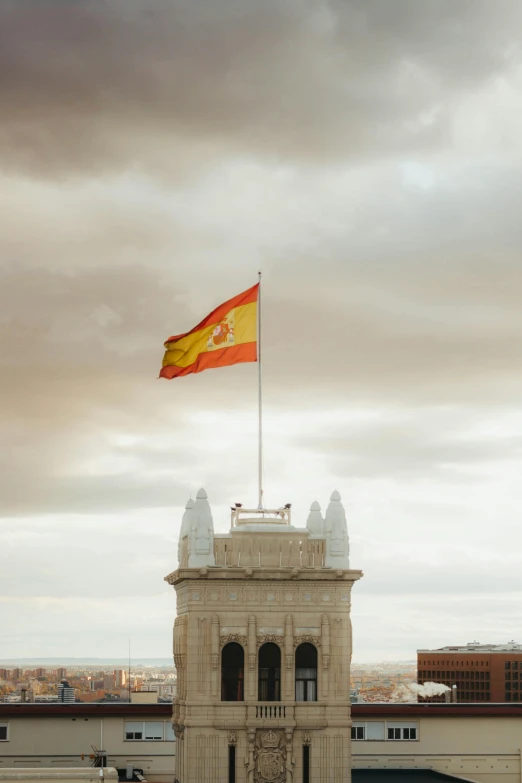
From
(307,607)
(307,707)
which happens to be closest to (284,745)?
(307,707)

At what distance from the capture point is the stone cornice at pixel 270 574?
6259cm

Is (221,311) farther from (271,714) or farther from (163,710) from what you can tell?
(163,710)

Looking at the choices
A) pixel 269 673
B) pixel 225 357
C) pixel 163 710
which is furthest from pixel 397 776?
pixel 225 357

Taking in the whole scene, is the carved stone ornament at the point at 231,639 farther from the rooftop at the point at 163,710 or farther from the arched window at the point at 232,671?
the rooftop at the point at 163,710

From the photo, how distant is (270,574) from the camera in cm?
6284

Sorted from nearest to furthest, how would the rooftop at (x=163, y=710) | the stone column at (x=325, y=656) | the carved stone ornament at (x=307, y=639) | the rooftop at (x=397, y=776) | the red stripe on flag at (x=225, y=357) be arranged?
the stone column at (x=325, y=656), the carved stone ornament at (x=307, y=639), the red stripe on flag at (x=225, y=357), the rooftop at (x=397, y=776), the rooftop at (x=163, y=710)

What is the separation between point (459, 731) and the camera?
78.6m

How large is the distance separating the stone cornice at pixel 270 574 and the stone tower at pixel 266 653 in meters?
0.05

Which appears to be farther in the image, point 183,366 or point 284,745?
point 183,366

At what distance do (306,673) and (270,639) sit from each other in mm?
2386

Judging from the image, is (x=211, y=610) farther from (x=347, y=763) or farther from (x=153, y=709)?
(x=153, y=709)

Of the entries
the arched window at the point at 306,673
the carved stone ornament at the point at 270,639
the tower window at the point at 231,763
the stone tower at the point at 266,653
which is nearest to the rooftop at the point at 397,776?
the stone tower at the point at 266,653

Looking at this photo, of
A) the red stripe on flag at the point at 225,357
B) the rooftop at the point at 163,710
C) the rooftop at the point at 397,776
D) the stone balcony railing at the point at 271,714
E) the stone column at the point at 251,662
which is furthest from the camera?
the rooftop at the point at 163,710

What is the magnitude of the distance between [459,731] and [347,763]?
711 inches
